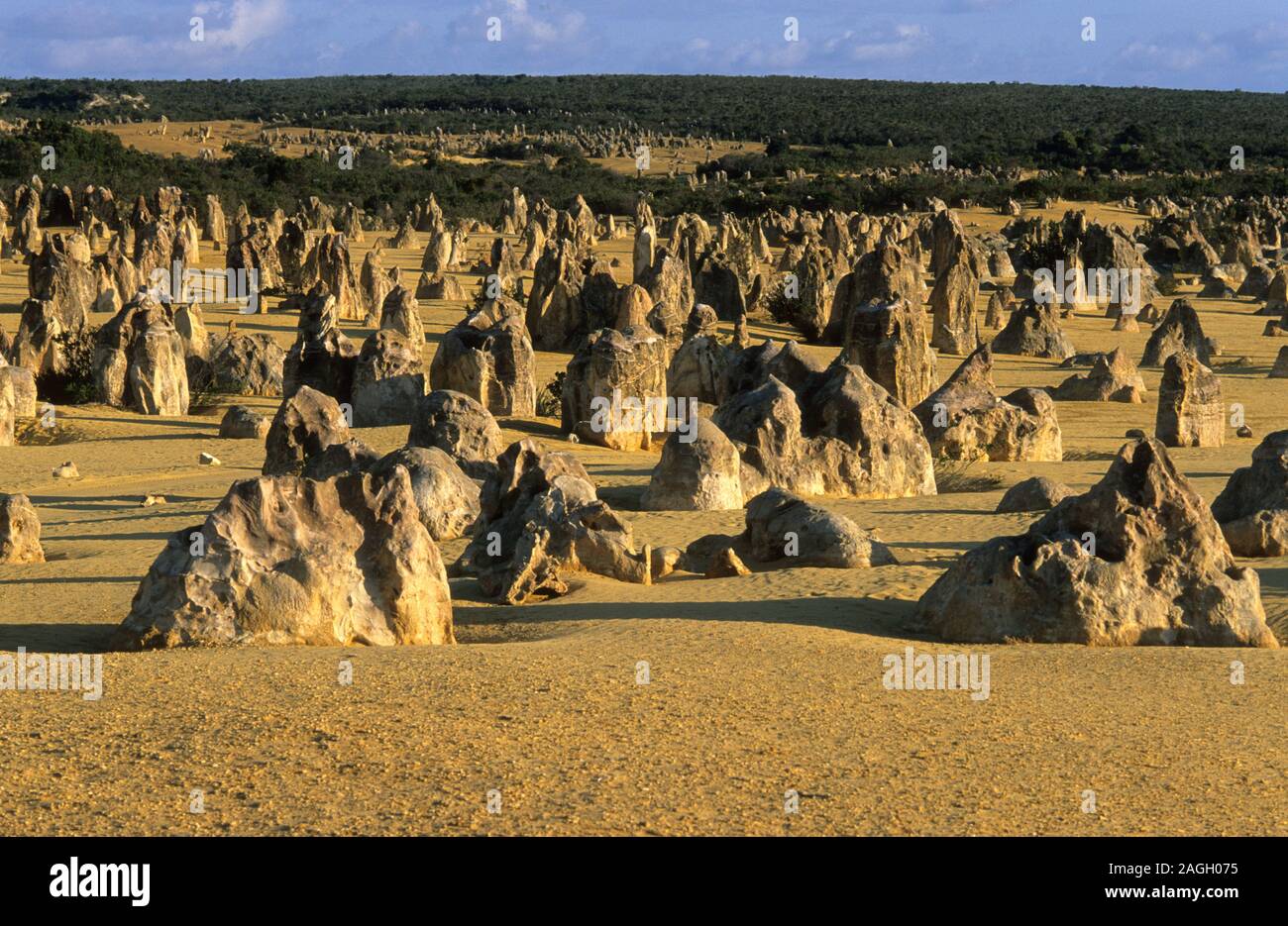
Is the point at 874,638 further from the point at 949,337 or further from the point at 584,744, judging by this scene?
the point at 949,337

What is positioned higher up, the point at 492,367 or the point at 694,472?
the point at 492,367

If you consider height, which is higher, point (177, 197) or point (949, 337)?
point (177, 197)

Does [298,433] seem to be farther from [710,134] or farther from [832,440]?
[710,134]

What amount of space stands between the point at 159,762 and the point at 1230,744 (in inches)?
153

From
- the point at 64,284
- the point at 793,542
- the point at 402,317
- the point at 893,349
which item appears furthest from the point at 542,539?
the point at 64,284

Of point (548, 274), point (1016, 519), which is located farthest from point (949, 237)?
point (1016, 519)

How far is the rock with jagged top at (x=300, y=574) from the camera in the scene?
7.96m

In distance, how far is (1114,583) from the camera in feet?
27.6

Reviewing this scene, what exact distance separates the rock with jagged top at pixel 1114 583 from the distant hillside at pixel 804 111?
64840 millimetres

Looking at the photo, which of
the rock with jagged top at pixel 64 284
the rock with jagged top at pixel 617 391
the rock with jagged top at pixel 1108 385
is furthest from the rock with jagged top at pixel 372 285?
the rock with jagged top at pixel 1108 385

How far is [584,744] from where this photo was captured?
638 cm

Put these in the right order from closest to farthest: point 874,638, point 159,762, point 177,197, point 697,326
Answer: point 159,762
point 874,638
point 697,326
point 177,197

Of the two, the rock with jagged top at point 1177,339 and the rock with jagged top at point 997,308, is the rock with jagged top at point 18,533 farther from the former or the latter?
the rock with jagged top at point 997,308

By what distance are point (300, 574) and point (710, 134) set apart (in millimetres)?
88822
